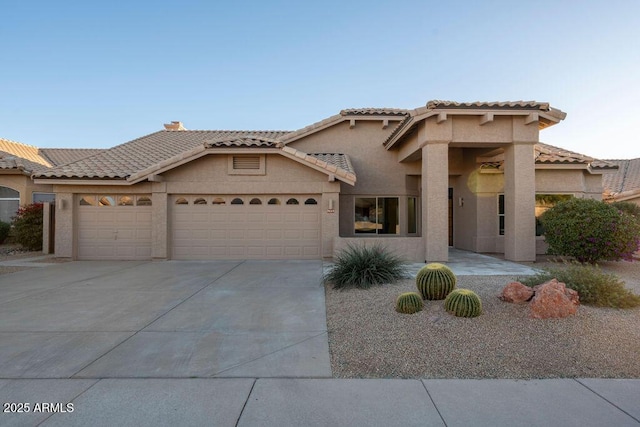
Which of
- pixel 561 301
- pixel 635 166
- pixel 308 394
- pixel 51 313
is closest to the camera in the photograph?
pixel 308 394

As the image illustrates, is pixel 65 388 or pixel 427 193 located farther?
pixel 427 193

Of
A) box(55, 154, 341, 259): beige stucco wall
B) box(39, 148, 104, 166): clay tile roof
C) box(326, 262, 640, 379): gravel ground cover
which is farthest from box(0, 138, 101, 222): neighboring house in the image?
box(326, 262, 640, 379): gravel ground cover

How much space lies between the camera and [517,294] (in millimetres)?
5926

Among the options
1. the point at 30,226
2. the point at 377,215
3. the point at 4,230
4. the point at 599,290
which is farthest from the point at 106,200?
the point at 599,290

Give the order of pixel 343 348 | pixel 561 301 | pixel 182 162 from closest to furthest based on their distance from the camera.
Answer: pixel 343 348 < pixel 561 301 < pixel 182 162

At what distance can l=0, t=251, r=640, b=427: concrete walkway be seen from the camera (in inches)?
125

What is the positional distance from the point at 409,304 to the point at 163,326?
162 inches

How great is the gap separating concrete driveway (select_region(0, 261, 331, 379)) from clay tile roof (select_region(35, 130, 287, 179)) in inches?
175

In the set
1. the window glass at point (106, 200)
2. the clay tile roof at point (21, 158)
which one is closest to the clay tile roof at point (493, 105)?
the window glass at point (106, 200)

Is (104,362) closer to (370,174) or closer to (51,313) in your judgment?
(51,313)

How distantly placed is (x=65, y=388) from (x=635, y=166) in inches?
1451

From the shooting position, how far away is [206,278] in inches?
366

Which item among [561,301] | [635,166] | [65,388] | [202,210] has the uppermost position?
[635,166]

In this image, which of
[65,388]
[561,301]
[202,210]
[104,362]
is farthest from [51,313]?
[561,301]
